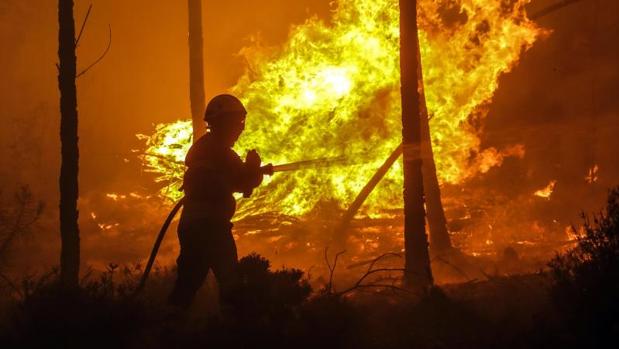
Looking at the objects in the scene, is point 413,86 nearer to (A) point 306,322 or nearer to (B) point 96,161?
(A) point 306,322

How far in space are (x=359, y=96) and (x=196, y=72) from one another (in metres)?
3.16

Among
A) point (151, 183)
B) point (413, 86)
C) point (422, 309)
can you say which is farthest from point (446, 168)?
point (151, 183)

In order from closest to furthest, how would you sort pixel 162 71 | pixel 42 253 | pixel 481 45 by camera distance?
pixel 481 45, pixel 42 253, pixel 162 71

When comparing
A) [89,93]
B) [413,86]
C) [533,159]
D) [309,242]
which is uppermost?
[89,93]

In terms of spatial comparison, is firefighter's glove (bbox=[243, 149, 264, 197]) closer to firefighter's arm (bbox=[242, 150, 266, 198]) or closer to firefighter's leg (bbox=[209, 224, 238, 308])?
firefighter's arm (bbox=[242, 150, 266, 198])

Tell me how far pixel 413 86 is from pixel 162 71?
17.7 metres

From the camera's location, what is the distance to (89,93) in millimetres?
23312

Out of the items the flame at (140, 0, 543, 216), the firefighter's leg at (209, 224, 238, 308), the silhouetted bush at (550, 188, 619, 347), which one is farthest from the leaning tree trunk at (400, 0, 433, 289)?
the flame at (140, 0, 543, 216)

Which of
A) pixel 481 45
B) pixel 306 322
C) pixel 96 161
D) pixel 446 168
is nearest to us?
pixel 306 322

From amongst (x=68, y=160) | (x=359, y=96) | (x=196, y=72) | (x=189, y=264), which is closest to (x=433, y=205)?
(x=359, y=96)

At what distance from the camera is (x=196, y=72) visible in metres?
11.2

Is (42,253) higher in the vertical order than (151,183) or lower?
lower

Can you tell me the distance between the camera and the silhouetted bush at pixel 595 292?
14.8 ft

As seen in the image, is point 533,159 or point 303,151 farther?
point 533,159
